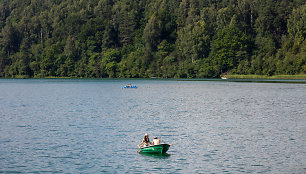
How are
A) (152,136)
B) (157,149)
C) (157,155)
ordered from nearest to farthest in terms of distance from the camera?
(157,149) < (157,155) < (152,136)

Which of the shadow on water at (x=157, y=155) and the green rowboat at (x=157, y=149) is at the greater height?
the green rowboat at (x=157, y=149)

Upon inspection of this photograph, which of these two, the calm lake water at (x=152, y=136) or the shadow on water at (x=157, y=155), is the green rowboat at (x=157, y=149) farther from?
the calm lake water at (x=152, y=136)

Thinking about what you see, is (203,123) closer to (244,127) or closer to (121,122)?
(244,127)

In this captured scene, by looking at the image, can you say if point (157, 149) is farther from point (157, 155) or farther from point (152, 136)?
point (152, 136)

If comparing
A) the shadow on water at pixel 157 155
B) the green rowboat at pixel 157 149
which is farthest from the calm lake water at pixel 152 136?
the green rowboat at pixel 157 149

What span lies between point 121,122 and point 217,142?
A: 19.5 meters

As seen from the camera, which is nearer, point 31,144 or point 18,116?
point 31,144

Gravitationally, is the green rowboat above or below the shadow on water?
above

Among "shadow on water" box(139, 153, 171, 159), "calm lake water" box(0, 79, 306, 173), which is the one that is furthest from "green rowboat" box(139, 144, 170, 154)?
"calm lake water" box(0, 79, 306, 173)

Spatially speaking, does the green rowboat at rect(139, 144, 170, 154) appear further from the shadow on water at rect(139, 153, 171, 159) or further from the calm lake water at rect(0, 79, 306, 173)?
the calm lake water at rect(0, 79, 306, 173)

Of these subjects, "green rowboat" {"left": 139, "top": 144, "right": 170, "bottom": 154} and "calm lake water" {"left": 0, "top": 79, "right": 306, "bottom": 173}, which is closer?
"calm lake water" {"left": 0, "top": 79, "right": 306, "bottom": 173}

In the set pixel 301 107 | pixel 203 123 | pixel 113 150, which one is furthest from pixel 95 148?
pixel 301 107

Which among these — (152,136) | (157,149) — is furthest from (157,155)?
(152,136)

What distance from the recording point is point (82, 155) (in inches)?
1521
